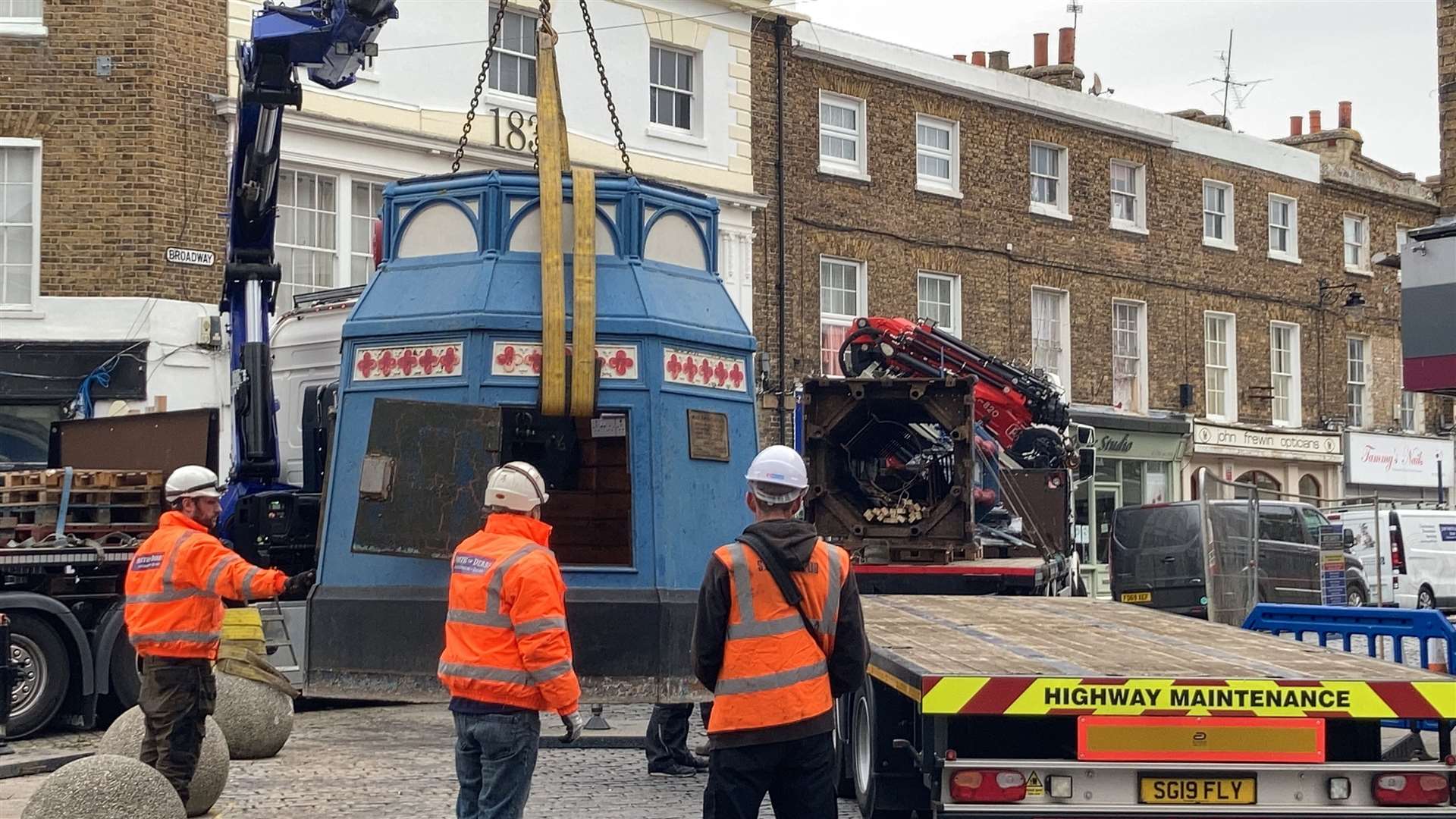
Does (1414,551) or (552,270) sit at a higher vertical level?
(552,270)

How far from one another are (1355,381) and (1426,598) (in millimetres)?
11113

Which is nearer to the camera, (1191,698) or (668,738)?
(1191,698)

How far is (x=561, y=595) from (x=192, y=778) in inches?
139

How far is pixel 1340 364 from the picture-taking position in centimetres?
3781

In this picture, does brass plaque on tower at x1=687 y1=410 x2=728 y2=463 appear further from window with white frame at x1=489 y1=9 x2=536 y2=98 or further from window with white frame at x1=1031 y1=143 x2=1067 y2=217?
window with white frame at x1=1031 y1=143 x2=1067 y2=217

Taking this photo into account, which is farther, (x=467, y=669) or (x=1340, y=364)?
(x=1340, y=364)

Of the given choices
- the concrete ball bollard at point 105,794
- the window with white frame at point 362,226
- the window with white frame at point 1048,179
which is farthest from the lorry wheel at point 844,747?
the window with white frame at point 1048,179

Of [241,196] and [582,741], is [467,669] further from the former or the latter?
[241,196]

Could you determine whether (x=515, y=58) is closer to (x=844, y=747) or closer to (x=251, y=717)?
(x=251, y=717)

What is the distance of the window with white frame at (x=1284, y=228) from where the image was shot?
36375mm

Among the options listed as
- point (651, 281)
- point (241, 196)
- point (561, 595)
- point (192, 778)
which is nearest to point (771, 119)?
point (241, 196)

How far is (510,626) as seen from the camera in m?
6.94

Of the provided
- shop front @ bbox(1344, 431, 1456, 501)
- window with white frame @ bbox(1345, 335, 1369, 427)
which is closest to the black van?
shop front @ bbox(1344, 431, 1456, 501)

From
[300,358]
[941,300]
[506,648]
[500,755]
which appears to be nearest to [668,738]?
[500,755]
